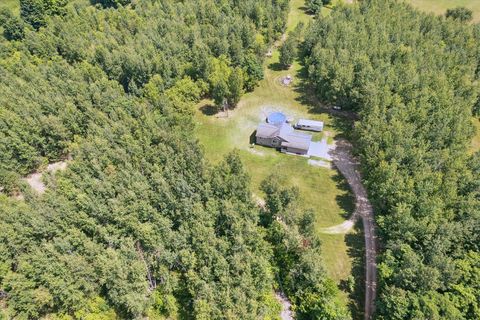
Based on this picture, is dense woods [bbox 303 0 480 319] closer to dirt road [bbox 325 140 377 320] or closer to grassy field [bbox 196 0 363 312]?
dirt road [bbox 325 140 377 320]

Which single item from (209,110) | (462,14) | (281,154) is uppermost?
(462,14)

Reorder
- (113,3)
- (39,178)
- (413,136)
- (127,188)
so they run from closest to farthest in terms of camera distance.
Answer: (127,188)
(413,136)
(39,178)
(113,3)

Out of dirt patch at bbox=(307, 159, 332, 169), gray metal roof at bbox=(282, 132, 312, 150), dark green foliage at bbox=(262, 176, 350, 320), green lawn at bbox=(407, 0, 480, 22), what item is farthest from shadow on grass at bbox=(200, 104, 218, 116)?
green lawn at bbox=(407, 0, 480, 22)

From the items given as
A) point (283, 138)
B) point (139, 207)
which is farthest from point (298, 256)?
point (283, 138)

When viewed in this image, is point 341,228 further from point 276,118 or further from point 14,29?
point 14,29

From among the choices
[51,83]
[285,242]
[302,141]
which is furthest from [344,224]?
[51,83]

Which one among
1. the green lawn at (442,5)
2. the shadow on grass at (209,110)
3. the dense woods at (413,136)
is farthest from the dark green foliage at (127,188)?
the green lawn at (442,5)
